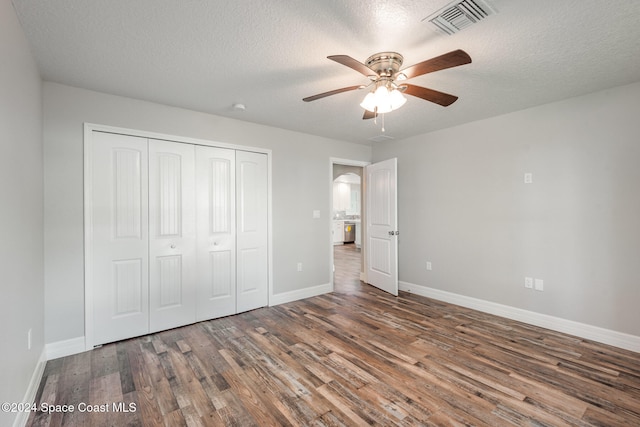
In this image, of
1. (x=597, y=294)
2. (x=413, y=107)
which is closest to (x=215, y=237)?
(x=413, y=107)


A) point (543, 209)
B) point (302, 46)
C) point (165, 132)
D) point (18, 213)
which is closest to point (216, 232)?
point (165, 132)

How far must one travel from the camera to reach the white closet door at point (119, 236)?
Answer: 275 cm

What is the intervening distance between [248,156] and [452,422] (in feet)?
10.9

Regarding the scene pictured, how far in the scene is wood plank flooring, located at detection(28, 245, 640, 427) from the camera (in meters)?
1.80

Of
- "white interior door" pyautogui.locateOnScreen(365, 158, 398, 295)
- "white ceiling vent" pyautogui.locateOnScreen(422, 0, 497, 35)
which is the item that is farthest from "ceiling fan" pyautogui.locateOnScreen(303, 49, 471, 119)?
"white interior door" pyautogui.locateOnScreen(365, 158, 398, 295)

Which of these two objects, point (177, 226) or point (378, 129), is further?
point (378, 129)

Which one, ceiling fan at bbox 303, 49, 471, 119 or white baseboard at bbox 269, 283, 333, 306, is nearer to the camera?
ceiling fan at bbox 303, 49, 471, 119

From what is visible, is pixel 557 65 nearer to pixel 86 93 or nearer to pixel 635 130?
pixel 635 130

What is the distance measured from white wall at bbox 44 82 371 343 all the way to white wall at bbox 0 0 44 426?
0.23 metres

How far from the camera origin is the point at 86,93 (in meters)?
2.71

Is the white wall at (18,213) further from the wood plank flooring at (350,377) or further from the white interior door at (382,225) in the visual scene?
the white interior door at (382,225)

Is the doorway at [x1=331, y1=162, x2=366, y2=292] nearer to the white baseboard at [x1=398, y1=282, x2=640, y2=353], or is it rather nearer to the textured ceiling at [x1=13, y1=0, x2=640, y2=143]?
the white baseboard at [x1=398, y1=282, x2=640, y2=353]

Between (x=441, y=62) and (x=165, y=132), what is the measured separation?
280 cm

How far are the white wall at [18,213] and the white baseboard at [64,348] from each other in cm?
23
